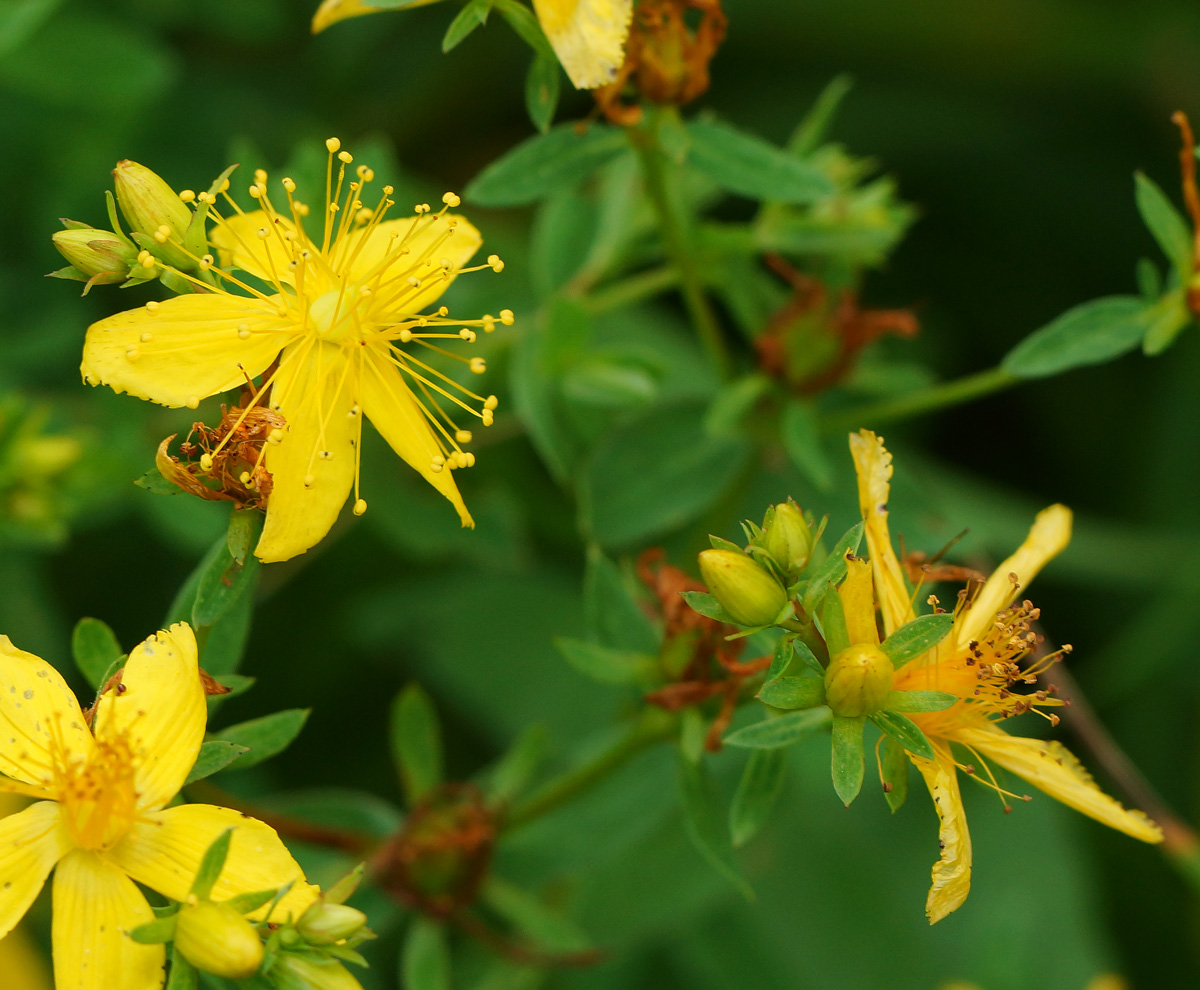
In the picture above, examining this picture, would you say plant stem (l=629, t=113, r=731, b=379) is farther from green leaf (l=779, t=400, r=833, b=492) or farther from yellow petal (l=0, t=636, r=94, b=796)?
yellow petal (l=0, t=636, r=94, b=796)

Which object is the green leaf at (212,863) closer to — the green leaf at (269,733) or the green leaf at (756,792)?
the green leaf at (269,733)

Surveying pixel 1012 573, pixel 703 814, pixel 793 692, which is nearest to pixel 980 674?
pixel 1012 573

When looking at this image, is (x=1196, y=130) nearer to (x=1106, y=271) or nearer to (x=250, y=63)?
(x=1106, y=271)

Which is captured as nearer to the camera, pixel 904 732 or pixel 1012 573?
pixel 904 732

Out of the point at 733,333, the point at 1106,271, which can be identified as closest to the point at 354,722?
the point at 733,333

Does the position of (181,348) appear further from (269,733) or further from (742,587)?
(742,587)
